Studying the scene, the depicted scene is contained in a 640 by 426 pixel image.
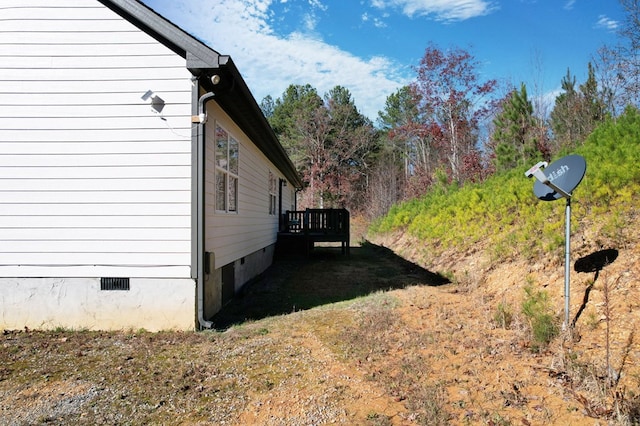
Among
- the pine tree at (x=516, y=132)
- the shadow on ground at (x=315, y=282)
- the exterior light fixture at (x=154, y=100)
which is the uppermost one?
the pine tree at (x=516, y=132)

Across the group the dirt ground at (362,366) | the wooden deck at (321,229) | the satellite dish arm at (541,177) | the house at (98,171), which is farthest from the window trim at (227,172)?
the wooden deck at (321,229)

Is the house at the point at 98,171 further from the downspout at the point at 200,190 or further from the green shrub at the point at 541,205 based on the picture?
the green shrub at the point at 541,205

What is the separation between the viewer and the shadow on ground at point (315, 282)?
5992 millimetres

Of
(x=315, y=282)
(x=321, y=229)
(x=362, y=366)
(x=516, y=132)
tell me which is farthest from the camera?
(x=321, y=229)

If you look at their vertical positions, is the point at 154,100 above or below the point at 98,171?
above

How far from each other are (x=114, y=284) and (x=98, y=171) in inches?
58.2

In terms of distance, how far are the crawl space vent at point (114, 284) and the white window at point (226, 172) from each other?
5.29ft

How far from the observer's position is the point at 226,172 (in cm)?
610

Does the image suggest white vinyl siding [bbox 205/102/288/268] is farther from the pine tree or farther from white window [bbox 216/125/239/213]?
the pine tree

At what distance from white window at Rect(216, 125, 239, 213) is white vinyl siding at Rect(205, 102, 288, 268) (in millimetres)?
136

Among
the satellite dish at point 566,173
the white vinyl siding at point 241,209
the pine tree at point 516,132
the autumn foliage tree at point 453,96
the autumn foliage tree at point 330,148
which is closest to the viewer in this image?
the satellite dish at point 566,173

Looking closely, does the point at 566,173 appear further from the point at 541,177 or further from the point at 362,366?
the point at 362,366

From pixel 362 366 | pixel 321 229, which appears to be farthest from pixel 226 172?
pixel 321 229

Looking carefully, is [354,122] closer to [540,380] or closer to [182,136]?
[182,136]
